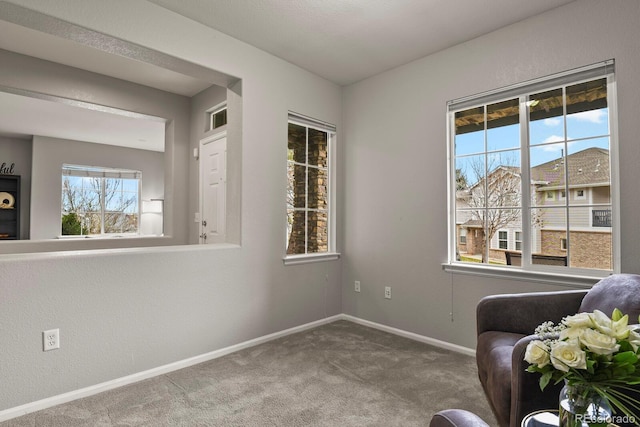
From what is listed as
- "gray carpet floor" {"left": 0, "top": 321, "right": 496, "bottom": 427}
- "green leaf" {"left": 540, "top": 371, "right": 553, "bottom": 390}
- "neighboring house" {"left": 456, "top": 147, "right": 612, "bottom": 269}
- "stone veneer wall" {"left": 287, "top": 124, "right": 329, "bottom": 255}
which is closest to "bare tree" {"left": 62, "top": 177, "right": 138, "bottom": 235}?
"stone veneer wall" {"left": 287, "top": 124, "right": 329, "bottom": 255}

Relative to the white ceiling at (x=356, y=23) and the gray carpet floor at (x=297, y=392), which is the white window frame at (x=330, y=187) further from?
the gray carpet floor at (x=297, y=392)

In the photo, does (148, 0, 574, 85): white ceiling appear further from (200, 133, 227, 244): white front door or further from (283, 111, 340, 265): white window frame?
(200, 133, 227, 244): white front door

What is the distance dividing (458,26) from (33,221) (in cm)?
756

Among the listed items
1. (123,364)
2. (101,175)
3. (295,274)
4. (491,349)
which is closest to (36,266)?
(123,364)

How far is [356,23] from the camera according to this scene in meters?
2.77

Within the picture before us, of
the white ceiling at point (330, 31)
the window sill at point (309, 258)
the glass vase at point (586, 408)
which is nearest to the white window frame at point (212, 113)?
the white ceiling at point (330, 31)

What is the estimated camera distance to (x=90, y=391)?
7.44 ft

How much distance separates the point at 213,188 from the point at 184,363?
214 centimetres

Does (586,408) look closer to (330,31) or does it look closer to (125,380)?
(125,380)

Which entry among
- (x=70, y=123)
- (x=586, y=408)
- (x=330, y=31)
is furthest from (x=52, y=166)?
(x=586, y=408)

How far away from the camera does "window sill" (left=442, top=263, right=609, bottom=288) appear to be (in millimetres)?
2396

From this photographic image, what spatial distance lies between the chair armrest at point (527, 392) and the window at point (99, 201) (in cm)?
810

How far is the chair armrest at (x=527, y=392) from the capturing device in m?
1.39

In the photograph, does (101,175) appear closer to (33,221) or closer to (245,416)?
(33,221)
